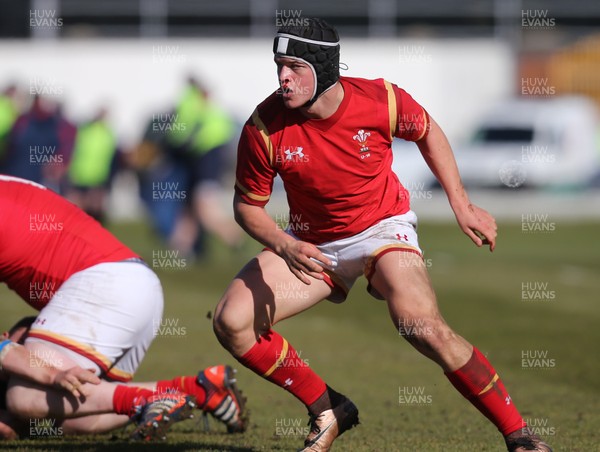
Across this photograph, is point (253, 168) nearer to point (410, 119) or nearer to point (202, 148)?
point (410, 119)

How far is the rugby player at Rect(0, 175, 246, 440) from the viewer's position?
6168 mm

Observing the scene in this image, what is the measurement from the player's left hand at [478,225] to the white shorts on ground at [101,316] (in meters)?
1.73

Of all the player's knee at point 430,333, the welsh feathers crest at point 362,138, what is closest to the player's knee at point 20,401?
the player's knee at point 430,333

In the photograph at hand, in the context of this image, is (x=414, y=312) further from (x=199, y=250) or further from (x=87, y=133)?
(x=87, y=133)

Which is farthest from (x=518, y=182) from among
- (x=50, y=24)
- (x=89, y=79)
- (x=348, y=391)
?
(x=348, y=391)

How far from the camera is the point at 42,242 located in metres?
Result: 6.30

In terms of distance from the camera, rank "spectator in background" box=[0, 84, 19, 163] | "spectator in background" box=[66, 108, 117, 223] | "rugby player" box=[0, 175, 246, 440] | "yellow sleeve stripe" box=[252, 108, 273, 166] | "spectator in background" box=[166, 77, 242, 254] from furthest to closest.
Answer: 1. "spectator in background" box=[66, 108, 117, 223]
2. "spectator in background" box=[0, 84, 19, 163]
3. "spectator in background" box=[166, 77, 242, 254]
4. "rugby player" box=[0, 175, 246, 440]
5. "yellow sleeve stripe" box=[252, 108, 273, 166]

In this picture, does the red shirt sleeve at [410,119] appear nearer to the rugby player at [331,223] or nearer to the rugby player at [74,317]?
the rugby player at [331,223]

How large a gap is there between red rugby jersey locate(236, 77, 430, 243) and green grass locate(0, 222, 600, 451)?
127 centimetres

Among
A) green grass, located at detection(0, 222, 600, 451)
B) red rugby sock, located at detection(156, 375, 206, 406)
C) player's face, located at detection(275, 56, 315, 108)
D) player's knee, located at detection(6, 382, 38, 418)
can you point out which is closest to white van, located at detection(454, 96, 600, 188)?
green grass, located at detection(0, 222, 600, 451)

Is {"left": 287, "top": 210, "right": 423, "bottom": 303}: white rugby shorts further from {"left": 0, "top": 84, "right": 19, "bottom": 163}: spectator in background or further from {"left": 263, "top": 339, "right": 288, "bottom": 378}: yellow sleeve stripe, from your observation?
{"left": 0, "top": 84, "right": 19, "bottom": 163}: spectator in background

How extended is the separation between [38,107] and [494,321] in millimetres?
8752

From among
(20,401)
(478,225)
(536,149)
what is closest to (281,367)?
(478,225)

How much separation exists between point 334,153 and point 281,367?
1.12 metres
